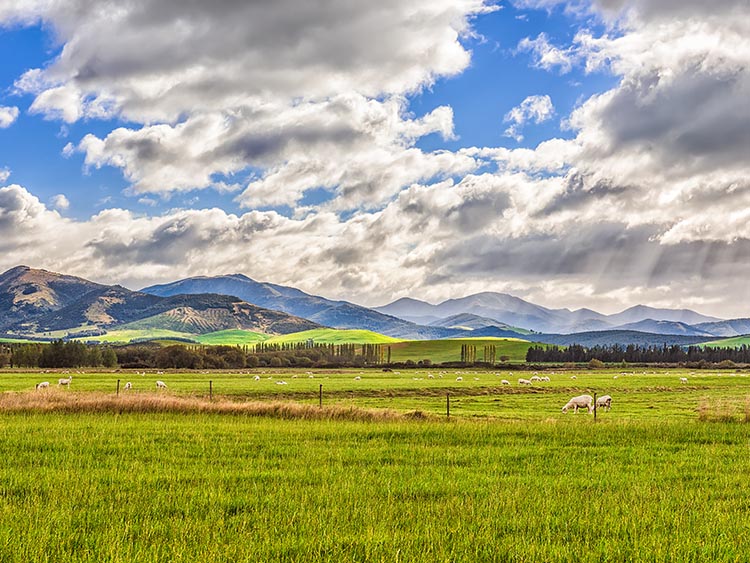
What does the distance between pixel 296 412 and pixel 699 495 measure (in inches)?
847

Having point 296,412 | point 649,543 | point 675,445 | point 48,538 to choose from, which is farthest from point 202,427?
point 649,543

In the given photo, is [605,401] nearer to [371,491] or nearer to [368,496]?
[371,491]

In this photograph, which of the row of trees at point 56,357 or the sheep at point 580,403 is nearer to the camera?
the sheep at point 580,403

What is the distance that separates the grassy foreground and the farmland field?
5cm

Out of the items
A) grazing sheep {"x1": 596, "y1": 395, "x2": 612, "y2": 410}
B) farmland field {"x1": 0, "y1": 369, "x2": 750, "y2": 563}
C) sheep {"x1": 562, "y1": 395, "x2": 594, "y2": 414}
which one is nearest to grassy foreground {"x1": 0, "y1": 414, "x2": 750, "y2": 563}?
farmland field {"x1": 0, "y1": 369, "x2": 750, "y2": 563}

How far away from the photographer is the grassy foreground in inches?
376

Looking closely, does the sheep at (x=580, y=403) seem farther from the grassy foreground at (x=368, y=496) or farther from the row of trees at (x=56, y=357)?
the row of trees at (x=56, y=357)

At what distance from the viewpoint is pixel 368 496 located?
13359 mm

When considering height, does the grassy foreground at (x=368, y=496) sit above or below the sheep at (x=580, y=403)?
above

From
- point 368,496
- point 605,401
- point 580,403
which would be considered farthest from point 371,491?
point 605,401

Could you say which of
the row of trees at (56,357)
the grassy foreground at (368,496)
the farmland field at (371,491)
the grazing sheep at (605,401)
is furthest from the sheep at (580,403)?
the row of trees at (56,357)

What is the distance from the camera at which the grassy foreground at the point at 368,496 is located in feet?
31.3

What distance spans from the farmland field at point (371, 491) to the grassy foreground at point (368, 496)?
0.05 m

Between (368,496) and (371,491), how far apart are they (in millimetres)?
436
